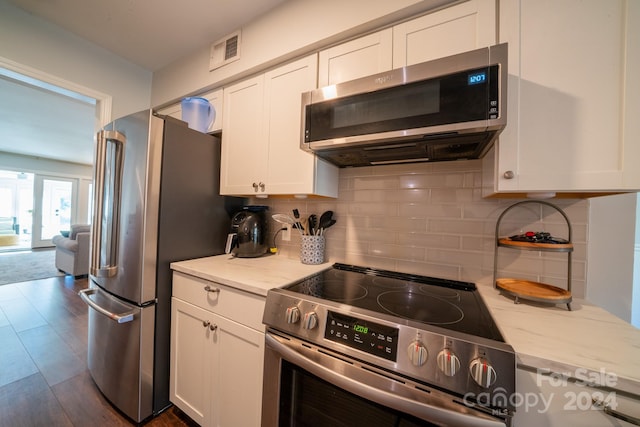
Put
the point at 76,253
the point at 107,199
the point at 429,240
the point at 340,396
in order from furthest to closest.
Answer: the point at 76,253
the point at 107,199
the point at 429,240
the point at 340,396

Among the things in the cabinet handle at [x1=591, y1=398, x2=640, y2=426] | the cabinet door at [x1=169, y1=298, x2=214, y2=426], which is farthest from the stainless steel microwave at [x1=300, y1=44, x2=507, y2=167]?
the cabinet door at [x1=169, y1=298, x2=214, y2=426]

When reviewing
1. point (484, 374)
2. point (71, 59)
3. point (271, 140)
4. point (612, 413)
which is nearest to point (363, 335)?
point (484, 374)

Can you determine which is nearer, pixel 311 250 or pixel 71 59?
pixel 311 250

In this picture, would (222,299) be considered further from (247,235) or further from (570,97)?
(570,97)

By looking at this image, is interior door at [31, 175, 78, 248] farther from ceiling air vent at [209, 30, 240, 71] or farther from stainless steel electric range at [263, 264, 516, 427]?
stainless steel electric range at [263, 264, 516, 427]

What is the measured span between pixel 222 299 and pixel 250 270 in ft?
0.66

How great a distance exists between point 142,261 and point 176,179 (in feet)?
1.63

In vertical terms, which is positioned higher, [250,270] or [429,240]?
[429,240]

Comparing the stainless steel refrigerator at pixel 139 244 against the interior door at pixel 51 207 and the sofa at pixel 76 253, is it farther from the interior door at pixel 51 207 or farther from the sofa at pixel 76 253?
the interior door at pixel 51 207

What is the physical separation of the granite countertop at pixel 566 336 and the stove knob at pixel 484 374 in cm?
9

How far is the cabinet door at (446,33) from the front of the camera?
88 centimetres

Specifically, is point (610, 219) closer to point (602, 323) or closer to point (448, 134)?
point (602, 323)

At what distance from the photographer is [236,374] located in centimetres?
102

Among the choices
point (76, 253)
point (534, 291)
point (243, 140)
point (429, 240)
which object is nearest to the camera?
point (534, 291)
